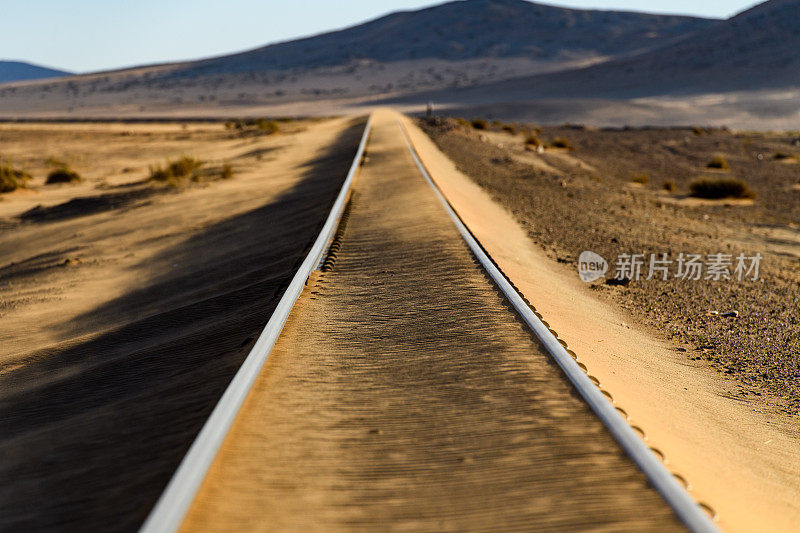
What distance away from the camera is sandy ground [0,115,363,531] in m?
4.05

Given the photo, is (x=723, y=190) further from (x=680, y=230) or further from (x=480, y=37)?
(x=480, y=37)

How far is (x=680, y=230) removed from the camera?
15195 millimetres

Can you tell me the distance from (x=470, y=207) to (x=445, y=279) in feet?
21.6

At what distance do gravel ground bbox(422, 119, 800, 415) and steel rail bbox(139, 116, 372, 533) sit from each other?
13.4 feet

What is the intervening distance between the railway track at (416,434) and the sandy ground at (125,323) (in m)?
0.34

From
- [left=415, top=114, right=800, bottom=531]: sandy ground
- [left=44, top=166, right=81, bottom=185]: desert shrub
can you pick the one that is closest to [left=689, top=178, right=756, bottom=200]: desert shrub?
[left=415, top=114, right=800, bottom=531]: sandy ground

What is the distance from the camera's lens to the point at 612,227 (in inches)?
572

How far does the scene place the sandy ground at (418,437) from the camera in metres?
3.35

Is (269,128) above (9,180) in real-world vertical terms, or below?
above

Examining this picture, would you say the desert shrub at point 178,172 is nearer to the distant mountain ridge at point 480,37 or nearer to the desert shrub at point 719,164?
the desert shrub at point 719,164

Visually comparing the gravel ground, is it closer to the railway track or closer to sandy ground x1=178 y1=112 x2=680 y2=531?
the railway track

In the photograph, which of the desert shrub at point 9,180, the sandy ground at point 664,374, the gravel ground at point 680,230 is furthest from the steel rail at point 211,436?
the desert shrub at point 9,180

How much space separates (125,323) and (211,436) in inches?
183

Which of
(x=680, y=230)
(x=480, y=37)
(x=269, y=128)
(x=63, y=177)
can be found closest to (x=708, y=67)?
(x=269, y=128)
